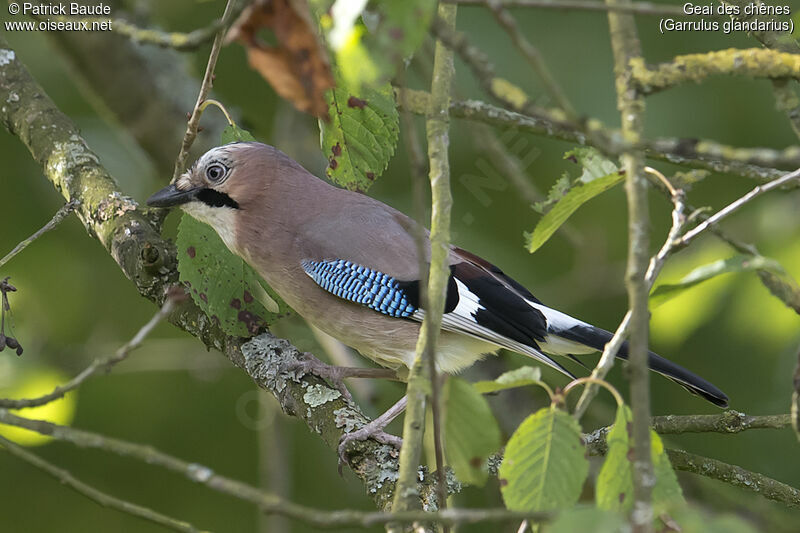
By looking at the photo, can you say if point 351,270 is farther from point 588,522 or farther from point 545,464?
point 588,522

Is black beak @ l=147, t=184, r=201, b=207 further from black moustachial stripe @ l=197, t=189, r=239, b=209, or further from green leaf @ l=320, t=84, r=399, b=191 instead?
green leaf @ l=320, t=84, r=399, b=191

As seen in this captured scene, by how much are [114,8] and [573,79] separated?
320 cm

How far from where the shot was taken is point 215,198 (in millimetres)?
3914

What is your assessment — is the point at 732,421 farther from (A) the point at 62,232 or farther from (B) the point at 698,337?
(A) the point at 62,232

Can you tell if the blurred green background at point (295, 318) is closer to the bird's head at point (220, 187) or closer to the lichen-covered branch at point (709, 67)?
the bird's head at point (220, 187)

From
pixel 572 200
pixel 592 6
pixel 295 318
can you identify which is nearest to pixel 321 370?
pixel 572 200

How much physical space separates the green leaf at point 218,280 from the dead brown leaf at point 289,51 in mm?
1777

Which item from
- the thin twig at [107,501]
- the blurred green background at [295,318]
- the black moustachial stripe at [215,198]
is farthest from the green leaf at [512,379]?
the blurred green background at [295,318]

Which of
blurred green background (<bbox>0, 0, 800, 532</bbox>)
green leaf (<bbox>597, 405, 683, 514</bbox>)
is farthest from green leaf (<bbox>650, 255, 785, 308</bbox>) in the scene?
blurred green background (<bbox>0, 0, 800, 532</bbox>)

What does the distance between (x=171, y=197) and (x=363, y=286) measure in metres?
0.89

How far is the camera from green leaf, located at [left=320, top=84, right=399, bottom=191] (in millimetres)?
3148

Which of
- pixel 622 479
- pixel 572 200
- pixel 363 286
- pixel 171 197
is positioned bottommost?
pixel 622 479

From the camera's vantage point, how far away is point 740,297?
14.5ft

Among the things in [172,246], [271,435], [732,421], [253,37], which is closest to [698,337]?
[271,435]
